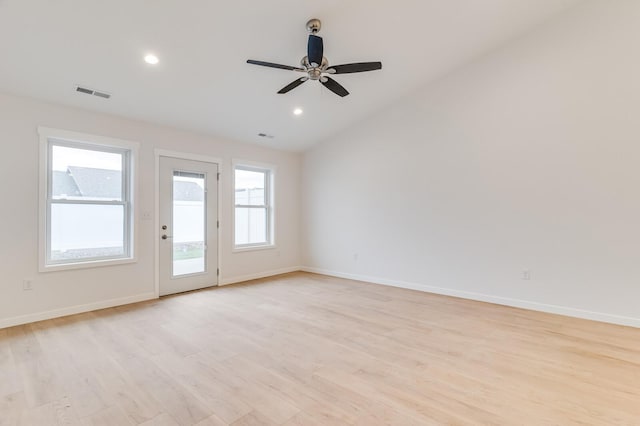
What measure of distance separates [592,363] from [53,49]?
19.0ft

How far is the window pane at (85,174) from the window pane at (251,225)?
6.93ft

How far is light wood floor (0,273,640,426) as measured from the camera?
6.32ft

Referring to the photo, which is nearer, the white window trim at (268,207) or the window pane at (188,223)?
the window pane at (188,223)

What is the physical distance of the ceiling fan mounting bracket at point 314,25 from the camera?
325 cm

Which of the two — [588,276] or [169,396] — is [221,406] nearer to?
[169,396]

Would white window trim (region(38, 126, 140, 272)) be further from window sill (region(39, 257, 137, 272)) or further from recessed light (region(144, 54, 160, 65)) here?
recessed light (region(144, 54, 160, 65))

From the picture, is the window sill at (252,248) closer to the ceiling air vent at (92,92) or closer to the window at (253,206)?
the window at (253,206)

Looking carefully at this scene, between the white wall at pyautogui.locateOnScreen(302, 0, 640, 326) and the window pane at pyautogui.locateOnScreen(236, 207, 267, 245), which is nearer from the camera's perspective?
the white wall at pyautogui.locateOnScreen(302, 0, 640, 326)

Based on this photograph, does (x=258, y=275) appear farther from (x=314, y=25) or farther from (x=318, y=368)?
(x=314, y=25)

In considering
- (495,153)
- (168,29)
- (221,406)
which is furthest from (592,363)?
(168,29)

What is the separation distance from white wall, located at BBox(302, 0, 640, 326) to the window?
2027 mm

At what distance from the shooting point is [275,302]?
4.38 meters

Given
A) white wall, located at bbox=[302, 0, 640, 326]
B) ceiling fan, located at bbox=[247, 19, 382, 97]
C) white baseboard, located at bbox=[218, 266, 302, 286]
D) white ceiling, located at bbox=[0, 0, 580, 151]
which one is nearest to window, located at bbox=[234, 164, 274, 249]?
white baseboard, located at bbox=[218, 266, 302, 286]

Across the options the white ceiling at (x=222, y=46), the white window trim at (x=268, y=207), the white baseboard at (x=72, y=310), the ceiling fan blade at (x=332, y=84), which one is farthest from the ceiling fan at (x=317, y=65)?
the white baseboard at (x=72, y=310)
